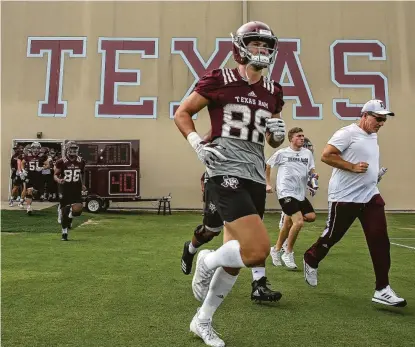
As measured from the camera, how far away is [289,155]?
24.8 feet

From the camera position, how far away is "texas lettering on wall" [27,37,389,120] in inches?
798

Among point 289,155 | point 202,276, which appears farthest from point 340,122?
point 202,276

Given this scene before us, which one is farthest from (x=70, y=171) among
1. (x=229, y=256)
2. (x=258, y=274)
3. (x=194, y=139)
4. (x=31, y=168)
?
A: (x=229, y=256)

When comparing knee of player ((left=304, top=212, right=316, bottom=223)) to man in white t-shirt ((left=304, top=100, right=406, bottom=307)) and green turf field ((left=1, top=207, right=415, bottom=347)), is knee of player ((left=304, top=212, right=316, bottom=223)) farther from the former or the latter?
man in white t-shirt ((left=304, top=100, right=406, bottom=307))

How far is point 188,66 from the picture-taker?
20.5m

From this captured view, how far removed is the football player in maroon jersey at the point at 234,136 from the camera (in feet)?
11.7

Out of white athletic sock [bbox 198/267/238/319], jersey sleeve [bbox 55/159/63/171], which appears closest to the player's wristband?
white athletic sock [bbox 198/267/238/319]

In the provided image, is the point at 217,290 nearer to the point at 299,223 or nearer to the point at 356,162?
the point at 356,162

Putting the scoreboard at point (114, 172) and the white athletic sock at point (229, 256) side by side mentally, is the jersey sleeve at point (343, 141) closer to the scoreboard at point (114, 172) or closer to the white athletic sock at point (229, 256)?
the white athletic sock at point (229, 256)

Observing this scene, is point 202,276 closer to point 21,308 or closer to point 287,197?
point 21,308

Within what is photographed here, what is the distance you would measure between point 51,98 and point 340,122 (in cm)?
1236

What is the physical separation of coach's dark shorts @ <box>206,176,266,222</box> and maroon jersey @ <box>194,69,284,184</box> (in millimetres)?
62

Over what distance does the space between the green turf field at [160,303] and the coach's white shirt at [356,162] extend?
1113 millimetres

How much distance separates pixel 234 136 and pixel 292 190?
12.0ft
